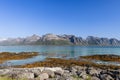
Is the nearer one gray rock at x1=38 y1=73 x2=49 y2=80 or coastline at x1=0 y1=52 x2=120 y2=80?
coastline at x1=0 y1=52 x2=120 y2=80

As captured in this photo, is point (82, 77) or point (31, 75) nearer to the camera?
point (31, 75)

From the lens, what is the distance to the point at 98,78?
1800 cm

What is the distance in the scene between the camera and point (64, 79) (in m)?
14.2

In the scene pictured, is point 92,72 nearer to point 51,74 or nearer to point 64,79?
point 51,74

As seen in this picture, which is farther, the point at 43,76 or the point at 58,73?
the point at 58,73

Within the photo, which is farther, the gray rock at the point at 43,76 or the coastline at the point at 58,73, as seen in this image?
the gray rock at the point at 43,76

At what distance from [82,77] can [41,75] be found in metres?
3.61

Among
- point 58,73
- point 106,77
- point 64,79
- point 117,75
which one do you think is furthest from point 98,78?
point 64,79

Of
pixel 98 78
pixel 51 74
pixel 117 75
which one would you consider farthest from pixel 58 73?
pixel 117 75

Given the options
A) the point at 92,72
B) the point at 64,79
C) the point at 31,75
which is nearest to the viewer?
the point at 64,79

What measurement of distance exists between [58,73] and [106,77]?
4.27m

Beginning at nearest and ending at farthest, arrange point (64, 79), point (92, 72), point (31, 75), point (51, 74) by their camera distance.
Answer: point (64, 79) < point (31, 75) < point (51, 74) < point (92, 72)

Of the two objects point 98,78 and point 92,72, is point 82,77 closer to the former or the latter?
point 98,78

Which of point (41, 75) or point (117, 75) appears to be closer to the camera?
point (41, 75)
